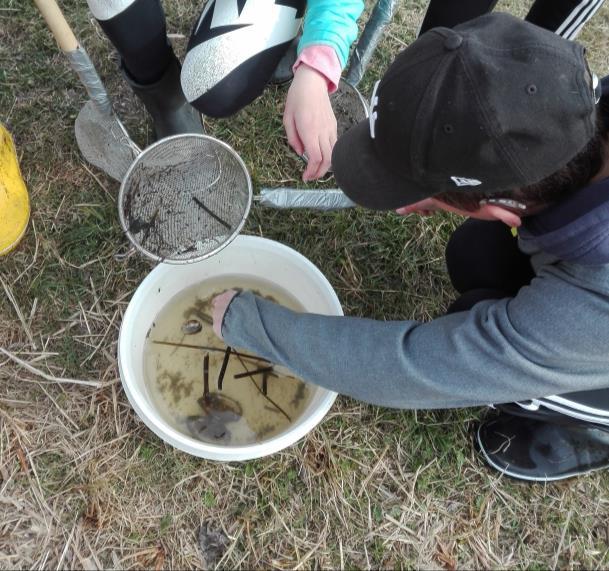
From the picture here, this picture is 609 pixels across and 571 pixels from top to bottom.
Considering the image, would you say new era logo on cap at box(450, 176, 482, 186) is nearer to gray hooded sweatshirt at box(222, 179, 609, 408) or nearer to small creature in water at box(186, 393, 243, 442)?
gray hooded sweatshirt at box(222, 179, 609, 408)

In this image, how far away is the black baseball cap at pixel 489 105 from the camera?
68 cm

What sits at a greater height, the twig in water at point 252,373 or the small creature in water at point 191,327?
the small creature in water at point 191,327

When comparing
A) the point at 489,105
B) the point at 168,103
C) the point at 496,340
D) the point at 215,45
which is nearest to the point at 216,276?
the point at 168,103

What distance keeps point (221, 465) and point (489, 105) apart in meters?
0.94

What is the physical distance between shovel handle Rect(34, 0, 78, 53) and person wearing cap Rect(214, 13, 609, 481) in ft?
1.84

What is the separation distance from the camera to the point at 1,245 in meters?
1.31

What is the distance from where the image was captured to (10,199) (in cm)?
126

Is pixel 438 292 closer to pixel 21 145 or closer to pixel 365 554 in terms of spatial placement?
pixel 365 554

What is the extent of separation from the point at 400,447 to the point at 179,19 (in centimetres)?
135

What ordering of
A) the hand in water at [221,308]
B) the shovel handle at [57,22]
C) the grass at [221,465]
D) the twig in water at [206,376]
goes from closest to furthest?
the shovel handle at [57,22] → the hand in water at [221,308] → the grass at [221,465] → the twig in water at [206,376]

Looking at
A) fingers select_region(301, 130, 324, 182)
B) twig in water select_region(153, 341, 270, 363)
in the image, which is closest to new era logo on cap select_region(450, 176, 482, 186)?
fingers select_region(301, 130, 324, 182)

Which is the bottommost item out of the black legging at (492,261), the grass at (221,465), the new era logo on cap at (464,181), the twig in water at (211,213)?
the grass at (221,465)

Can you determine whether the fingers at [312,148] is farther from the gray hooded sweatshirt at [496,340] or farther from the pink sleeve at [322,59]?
the gray hooded sweatshirt at [496,340]

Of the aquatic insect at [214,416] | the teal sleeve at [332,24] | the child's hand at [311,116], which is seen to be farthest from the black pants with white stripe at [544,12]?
the aquatic insect at [214,416]
